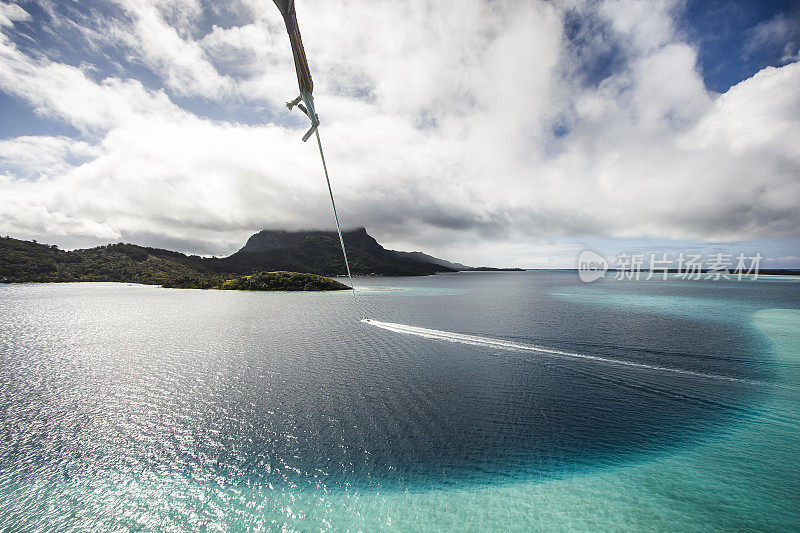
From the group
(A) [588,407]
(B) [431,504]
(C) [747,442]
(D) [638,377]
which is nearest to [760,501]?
(C) [747,442]

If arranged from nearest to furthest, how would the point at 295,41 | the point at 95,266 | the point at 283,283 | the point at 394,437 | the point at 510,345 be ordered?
1. the point at 295,41
2. the point at 394,437
3. the point at 510,345
4. the point at 283,283
5. the point at 95,266

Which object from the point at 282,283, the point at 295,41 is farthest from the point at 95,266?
the point at 295,41

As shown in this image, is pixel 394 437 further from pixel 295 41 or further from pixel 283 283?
pixel 283 283

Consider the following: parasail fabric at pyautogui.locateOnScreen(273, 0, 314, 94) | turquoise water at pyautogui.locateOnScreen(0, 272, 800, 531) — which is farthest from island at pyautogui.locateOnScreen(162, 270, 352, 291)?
parasail fabric at pyautogui.locateOnScreen(273, 0, 314, 94)

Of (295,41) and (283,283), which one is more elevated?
(295,41)

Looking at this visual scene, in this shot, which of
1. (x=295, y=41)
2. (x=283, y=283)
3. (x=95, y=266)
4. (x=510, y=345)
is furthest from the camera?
(x=95, y=266)

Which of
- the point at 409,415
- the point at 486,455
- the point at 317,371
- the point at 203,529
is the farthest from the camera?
the point at 317,371

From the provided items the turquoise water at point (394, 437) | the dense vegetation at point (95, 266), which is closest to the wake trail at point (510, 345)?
the turquoise water at point (394, 437)

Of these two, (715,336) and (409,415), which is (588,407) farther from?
(715,336)
